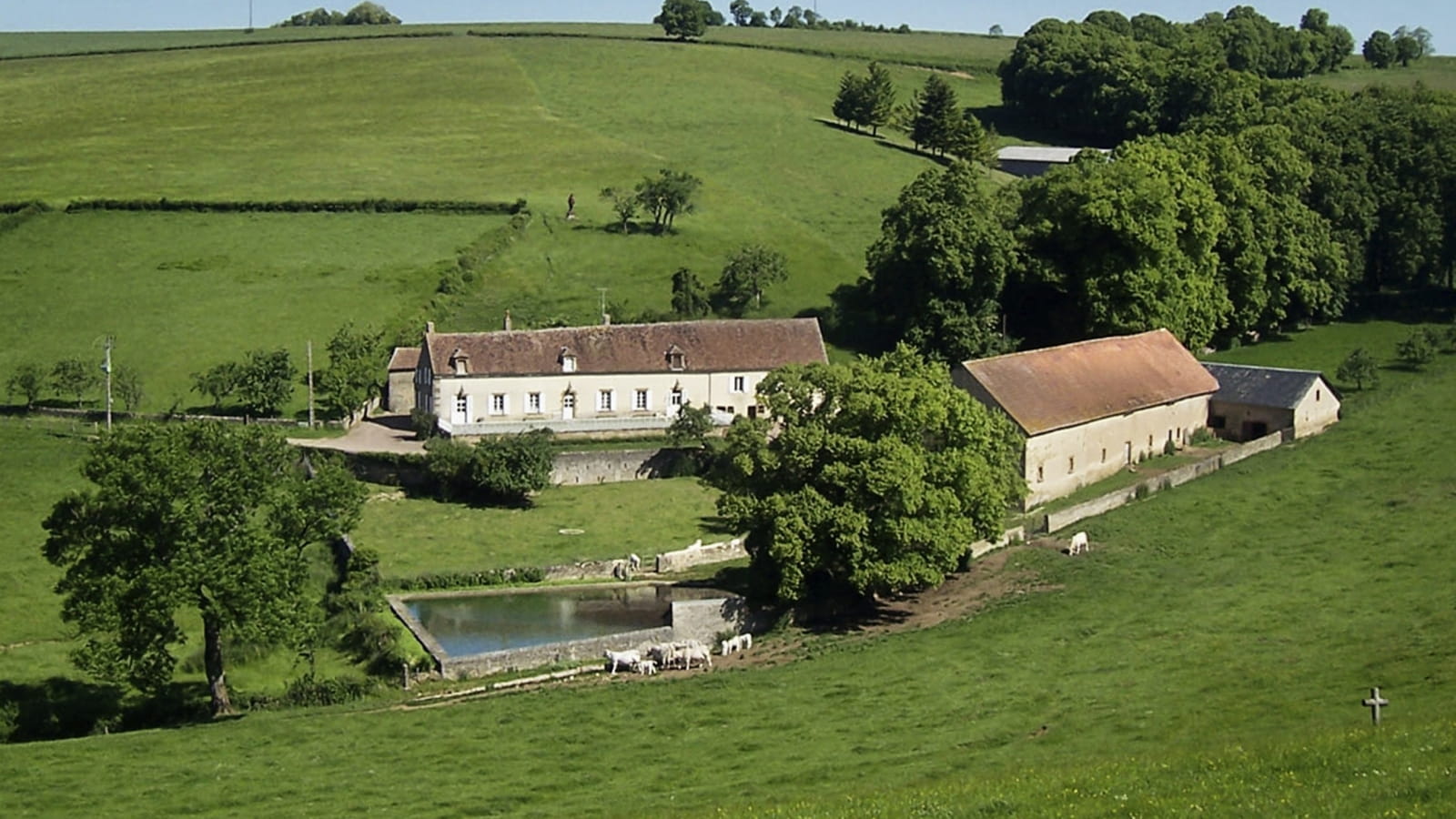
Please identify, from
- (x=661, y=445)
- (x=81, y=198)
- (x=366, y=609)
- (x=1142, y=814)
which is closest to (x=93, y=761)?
(x=366, y=609)

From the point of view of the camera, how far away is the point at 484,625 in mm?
45812

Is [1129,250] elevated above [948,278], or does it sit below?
above

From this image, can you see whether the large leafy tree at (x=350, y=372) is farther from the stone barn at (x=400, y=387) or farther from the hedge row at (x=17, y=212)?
the hedge row at (x=17, y=212)

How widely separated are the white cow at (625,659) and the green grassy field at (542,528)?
398 inches

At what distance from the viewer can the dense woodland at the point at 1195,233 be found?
71125mm

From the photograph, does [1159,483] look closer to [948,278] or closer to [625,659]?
[948,278]

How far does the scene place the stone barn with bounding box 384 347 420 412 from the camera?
71.8 metres

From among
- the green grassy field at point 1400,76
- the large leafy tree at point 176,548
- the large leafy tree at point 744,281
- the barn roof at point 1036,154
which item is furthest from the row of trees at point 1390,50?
the large leafy tree at point 176,548

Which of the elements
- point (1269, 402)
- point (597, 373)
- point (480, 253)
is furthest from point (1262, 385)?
point (480, 253)

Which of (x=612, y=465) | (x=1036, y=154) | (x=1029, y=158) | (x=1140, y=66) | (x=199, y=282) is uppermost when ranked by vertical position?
(x=1140, y=66)

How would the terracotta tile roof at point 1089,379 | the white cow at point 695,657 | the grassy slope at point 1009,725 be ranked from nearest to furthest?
the grassy slope at point 1009,725, the white cow at point 695,657, the terracotta tile roof at point 1089,379

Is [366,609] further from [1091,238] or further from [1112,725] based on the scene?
[1091,238]

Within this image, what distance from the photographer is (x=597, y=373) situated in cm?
6856

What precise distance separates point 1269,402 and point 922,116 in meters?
55.3
